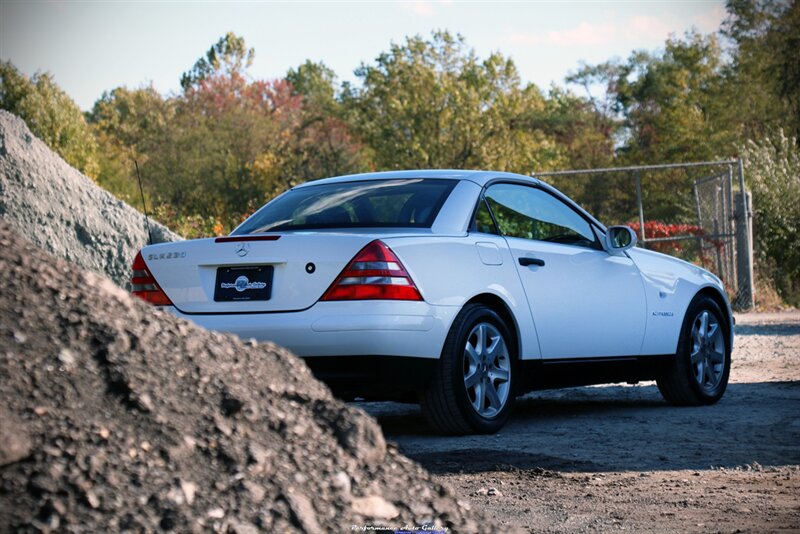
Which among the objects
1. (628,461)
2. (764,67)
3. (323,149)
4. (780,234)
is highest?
(764,67)

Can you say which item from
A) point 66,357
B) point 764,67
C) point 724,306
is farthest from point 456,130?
point 66,357

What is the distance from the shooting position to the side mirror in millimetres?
8320

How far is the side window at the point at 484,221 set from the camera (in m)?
7.36

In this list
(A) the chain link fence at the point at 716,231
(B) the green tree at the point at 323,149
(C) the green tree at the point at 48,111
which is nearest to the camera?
(A) the chain link fence at the point at 716,231

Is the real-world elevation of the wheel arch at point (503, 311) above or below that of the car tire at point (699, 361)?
above

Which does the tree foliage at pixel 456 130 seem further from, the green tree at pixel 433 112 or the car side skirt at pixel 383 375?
the car side skirt at pixel 383 375

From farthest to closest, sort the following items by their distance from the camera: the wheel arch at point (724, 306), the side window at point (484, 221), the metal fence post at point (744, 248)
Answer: the metal fence post at point (744, 248) → the wheel arch at point (724, 306) → the side window at point (484, 221)

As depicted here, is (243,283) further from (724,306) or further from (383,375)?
(724,306)

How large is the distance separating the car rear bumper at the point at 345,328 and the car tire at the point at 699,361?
300cm

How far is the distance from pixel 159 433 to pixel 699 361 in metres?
6.22

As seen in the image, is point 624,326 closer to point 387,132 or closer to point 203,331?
point 203,331

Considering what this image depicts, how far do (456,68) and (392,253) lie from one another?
132 feet

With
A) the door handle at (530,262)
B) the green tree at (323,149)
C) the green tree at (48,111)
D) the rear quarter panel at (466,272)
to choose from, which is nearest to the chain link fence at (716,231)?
the door handle at (530,262)

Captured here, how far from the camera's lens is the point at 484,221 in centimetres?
741
